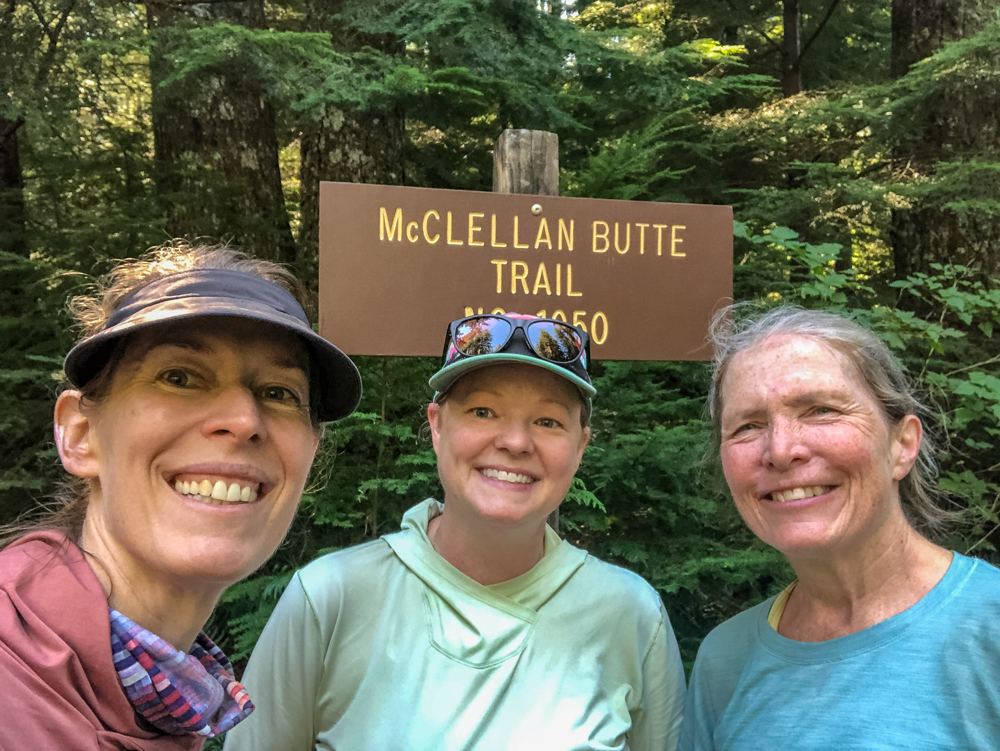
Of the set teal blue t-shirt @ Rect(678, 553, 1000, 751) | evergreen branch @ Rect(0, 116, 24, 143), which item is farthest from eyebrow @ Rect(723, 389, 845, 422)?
evergreen branch @ Rect(0, 116, 24, 143)

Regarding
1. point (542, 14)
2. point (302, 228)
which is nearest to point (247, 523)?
point (542, 14)

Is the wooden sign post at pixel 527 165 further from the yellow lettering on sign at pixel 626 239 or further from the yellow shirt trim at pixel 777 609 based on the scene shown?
the yellow shirt trim at pixel 777 609

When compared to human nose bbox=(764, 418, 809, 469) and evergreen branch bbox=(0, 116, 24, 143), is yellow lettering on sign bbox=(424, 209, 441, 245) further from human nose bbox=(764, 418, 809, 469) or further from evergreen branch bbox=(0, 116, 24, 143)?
evergreen branch bbox=(0, 116, 24, 143)

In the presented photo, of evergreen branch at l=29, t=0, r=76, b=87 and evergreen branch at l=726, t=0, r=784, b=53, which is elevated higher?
evergreen branch at l=726, t=0, r=784, b=53

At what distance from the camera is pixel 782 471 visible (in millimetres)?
1621

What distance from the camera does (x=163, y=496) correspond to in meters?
1.18

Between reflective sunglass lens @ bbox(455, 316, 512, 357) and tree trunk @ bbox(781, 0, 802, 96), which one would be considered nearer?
reflective sunglass lens @ bbox(455, 316, 512, 357)

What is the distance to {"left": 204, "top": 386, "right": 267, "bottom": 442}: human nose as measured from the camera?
3.92ft

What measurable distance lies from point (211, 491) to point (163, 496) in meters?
0.08

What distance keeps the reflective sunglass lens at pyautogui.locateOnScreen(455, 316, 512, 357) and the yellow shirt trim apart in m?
1.05

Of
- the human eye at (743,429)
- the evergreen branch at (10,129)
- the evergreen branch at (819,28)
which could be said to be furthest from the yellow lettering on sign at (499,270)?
the evergreen branch at (819,28)

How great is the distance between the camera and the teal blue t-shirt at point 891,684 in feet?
4.51

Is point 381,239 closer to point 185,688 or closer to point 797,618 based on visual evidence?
point 185,688

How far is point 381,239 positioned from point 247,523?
1241 millimetres
